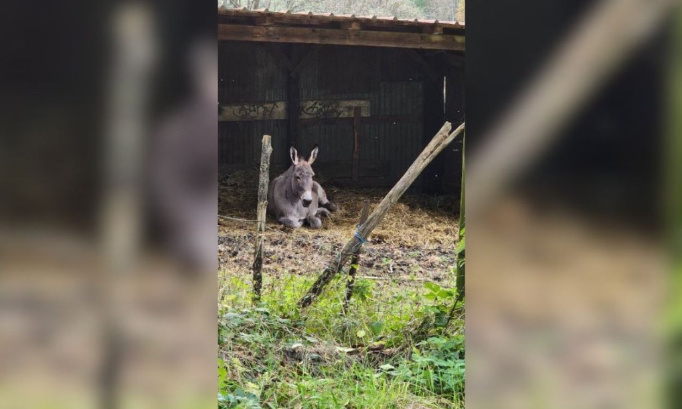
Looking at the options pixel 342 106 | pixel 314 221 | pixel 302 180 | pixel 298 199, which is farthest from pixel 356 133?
pixel 314 221

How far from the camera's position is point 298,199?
33.3ft

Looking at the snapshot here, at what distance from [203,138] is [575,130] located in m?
0.62

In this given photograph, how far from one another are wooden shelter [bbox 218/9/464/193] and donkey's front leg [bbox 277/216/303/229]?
2359 mm

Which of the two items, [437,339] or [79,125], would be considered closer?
[79,125]

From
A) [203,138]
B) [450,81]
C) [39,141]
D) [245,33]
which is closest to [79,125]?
[39,141]

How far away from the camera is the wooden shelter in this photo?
39.5ft

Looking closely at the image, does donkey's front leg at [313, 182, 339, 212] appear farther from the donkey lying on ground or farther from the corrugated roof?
the corrugated roof

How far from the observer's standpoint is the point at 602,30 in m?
1.17

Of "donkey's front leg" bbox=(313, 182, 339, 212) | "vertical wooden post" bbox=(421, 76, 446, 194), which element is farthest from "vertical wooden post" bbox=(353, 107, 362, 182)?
"donkey's front leg" bbox=(313, 182, 339, 212)

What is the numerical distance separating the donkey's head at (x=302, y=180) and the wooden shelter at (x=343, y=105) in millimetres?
1547

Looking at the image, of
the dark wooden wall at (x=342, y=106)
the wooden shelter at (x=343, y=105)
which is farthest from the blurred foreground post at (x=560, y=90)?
the dark wooden wall at (x=342, y=106)

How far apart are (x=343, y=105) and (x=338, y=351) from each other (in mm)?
8275

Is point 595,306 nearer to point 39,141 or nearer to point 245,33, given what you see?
point 39,141

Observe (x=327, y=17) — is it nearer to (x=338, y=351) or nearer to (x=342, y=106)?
(x=342, y=106)
